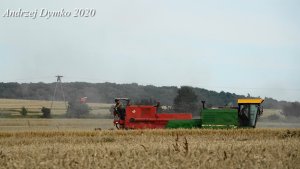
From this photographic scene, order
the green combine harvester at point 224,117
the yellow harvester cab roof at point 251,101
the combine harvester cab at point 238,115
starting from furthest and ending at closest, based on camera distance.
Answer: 1. the yellow harvester cab roof at point 251,101
2. the green combine harvester at point 224,117
3. the combine harvester cab at point 238,115

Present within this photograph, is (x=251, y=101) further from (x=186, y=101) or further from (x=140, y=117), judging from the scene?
(x=186, y=101)

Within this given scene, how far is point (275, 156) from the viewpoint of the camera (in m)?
13.7

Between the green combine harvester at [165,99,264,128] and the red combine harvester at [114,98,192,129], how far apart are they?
4.22 feet

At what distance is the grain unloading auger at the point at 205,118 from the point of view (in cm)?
3033

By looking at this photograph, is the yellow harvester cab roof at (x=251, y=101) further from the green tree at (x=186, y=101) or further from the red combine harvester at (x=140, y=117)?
the green tree at (x=186, y=101)

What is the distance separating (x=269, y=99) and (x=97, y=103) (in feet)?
84.7

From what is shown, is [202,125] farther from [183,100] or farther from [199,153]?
[183,100]

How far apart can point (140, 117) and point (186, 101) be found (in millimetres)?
34929

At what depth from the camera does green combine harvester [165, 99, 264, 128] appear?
30422 mm

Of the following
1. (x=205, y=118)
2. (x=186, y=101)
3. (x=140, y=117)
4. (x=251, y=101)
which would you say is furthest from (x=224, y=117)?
(x=186, y=101)

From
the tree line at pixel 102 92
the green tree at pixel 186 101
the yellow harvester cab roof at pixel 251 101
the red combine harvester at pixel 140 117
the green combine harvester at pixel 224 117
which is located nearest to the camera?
the green combine harvester at pixel 224 117

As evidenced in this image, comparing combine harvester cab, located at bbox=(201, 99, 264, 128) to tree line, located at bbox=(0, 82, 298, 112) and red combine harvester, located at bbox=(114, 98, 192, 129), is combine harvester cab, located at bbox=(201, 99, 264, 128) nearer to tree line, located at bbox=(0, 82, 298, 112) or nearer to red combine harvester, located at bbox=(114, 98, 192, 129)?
red combine harvester, located at bbox=(114, 98, 192, 129)

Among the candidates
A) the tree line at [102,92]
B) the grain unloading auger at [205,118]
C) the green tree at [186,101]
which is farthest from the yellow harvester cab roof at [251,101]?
the tree line at [102,92]

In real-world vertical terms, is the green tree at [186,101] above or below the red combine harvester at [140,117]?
above
